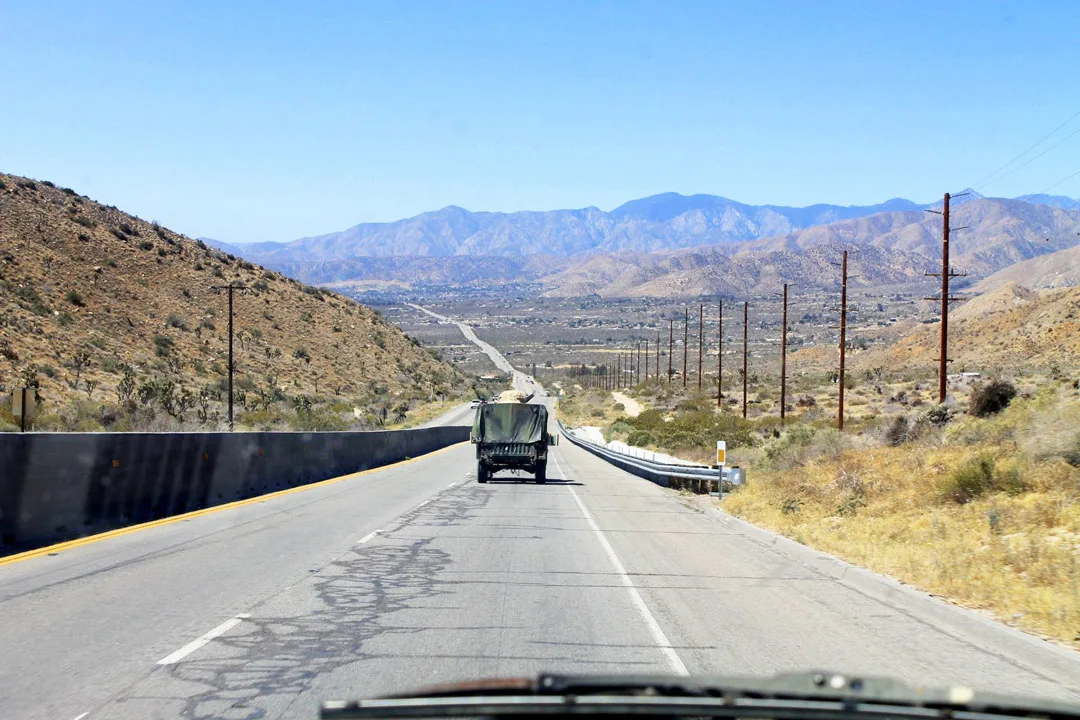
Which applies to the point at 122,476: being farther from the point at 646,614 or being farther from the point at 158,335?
the point at 158,335

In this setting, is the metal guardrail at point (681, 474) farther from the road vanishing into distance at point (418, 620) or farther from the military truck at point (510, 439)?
the road vanishing into distance at point (418, 620)

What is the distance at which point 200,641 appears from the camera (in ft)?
28.4

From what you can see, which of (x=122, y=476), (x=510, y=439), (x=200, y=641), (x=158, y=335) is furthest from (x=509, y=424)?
(x=158, y=335)

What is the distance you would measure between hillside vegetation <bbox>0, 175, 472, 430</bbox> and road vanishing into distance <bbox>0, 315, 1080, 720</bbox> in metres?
23.3

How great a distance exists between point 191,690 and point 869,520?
1246 centimetres

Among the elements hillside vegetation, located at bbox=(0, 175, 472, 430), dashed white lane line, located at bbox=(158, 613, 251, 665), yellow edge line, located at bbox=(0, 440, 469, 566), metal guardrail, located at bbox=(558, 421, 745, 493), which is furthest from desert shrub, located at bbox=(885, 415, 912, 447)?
hillside vegetation, located at bbox=(0, 175, 472, 430)

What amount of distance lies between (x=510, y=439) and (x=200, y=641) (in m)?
23.9

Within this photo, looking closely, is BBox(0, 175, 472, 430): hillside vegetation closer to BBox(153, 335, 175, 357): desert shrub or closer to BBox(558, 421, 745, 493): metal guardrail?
BBox(153, 335, 175, 357): desert shrub

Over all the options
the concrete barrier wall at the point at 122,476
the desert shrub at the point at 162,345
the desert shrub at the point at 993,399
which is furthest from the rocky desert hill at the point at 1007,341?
the concrete barrier wall at the point at 122,476

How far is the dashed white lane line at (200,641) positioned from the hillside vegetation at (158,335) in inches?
1053

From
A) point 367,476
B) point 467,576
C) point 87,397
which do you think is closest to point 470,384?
point 87,397

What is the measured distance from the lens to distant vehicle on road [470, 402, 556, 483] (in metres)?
31.7

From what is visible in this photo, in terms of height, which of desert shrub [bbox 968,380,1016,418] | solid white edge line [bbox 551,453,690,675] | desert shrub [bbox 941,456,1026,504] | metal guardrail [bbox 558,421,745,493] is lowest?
metal guardrail [bbox 558,421,745,493]

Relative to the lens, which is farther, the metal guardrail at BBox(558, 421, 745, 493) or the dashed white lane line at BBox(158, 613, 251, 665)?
the metal guardrail at BBox(558, 421, 745, 493)
